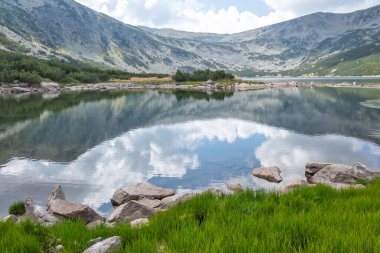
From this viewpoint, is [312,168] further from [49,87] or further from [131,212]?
[49,87]

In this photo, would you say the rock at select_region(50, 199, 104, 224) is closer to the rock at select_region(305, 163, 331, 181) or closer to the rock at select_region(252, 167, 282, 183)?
the rock at select_region(252, 167, 282, 183)

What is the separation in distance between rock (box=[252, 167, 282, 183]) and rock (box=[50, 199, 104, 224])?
1378 centimetres

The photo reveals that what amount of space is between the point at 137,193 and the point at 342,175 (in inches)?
535

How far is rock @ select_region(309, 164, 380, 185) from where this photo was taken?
2391 centimetres

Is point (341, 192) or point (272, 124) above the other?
point (341, 192)

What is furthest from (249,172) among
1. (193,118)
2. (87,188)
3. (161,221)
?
(193,118)

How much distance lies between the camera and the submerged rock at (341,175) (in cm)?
2388

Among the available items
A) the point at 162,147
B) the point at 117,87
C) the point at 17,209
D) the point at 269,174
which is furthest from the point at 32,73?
the point at 17,209

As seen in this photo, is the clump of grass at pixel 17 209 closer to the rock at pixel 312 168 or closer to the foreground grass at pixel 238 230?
the foreground grass at pixel 238 230

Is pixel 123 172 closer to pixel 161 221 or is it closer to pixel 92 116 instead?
pixel 161 221

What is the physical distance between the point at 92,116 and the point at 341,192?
194 ft

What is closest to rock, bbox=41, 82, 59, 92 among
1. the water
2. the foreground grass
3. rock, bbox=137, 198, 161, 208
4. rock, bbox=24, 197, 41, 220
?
the water

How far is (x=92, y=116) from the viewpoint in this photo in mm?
67062

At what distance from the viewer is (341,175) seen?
965 inches
